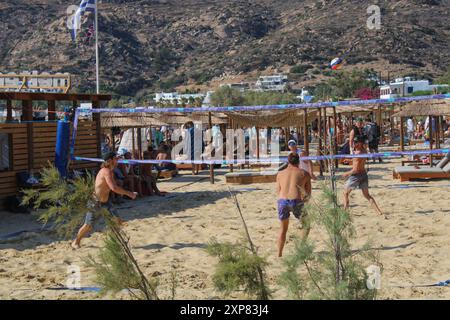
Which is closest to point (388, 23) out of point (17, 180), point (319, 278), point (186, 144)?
point (186, 144)

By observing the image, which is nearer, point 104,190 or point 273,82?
point 104,190

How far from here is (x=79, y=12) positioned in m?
19.7

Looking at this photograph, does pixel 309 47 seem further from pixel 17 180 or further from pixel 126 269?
pixel 126 269

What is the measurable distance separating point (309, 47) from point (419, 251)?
201 feet

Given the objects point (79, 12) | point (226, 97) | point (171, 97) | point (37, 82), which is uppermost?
point (171, 97)

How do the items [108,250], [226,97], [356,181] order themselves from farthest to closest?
[226,97] → [356,181] → [108,250]

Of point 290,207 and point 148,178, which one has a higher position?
point 148,178

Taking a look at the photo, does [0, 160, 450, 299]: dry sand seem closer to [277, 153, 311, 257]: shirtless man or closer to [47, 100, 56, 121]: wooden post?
[277, 153, 311, 257]: shirtless man

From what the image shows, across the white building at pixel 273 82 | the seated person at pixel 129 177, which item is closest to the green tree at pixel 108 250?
the seated person at pixel 129 177

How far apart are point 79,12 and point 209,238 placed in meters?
13.2

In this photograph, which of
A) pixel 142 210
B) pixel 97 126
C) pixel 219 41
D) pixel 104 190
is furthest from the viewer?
pixel 219 41

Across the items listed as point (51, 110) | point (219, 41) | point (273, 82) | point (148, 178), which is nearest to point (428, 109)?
point (148, 178)

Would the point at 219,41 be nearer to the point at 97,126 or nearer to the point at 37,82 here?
the point at 97,126

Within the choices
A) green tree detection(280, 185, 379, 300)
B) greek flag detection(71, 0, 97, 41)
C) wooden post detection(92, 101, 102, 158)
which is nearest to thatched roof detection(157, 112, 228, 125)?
greek flag detection(71, 0, 97, 41)
